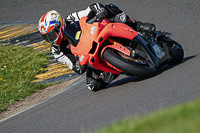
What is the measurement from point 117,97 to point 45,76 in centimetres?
340

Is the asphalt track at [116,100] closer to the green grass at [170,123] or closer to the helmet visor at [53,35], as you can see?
the green grass at [170,123]

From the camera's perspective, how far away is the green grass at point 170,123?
335cm

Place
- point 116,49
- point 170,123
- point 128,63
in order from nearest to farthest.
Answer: point 170,123 < point 128,63 < point 116,49

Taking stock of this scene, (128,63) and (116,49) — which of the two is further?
(116,49)

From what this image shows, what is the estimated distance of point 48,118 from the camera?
624 centimetres

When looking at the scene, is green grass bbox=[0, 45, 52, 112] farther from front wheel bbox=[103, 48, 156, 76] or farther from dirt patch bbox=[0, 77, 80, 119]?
front wheel bbox=[103, 48, 156, 76]

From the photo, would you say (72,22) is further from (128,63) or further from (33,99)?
(33,99)

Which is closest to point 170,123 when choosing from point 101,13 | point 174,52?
point 174,52

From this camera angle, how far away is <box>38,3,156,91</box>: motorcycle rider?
7.02 meters

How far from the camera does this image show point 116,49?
6.43 meters

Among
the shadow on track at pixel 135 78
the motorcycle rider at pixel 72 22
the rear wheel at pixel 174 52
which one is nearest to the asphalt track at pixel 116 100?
the shadow on track at pixel 135 78

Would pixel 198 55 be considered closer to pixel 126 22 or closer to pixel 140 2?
pixel 126 22

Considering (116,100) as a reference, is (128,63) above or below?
above

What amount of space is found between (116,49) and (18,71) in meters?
4.14
